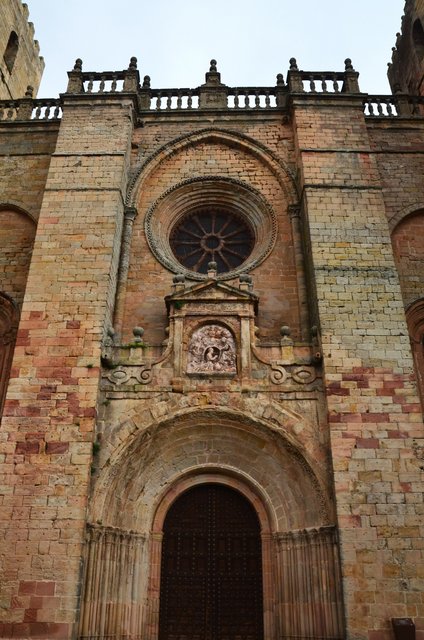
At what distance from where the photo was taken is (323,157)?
1002cm

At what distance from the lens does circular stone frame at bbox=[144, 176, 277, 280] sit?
10127 millimetres

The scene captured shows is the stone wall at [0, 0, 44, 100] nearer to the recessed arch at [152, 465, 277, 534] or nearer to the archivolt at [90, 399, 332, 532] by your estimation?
the archivolt at [90, 399, 332, 532]

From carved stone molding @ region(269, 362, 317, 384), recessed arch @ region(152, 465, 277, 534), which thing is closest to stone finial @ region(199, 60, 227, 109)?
carved stone molding @ region(269, 362, 317, 384)

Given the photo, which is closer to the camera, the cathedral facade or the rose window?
the cathedral facade

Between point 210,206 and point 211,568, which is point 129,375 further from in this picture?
point 210,206

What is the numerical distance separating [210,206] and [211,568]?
21.6 feet

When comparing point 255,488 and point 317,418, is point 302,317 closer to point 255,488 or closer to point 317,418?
point 317,418

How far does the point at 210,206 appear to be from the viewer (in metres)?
10.9

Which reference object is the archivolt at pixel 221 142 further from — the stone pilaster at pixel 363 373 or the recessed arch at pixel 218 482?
the recessed arch at pixel 218 482

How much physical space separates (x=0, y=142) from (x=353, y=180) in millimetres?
7295

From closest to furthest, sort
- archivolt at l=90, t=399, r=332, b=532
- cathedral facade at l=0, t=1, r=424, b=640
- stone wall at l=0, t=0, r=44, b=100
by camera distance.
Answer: cathedral facade at l=0, t=1, r=424, b=640
archivolt at l=90, t=399, r=332, b=532
stone wall at l=0, t=0, r=44, b=100

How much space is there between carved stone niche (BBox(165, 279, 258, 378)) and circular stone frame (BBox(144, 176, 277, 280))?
4.13 feet

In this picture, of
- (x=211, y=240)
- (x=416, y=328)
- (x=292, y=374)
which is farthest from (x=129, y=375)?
(x=416, y=328)

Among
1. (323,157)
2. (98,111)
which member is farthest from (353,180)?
(98,111)
